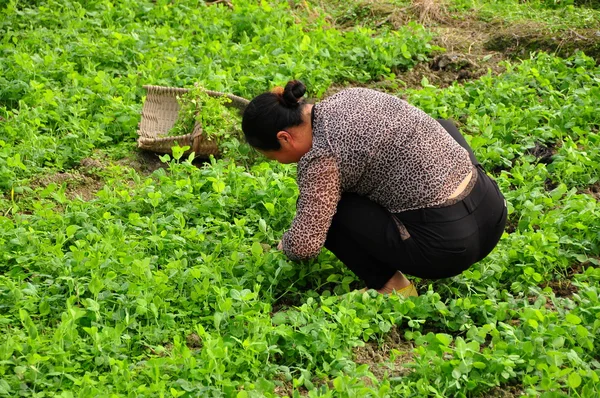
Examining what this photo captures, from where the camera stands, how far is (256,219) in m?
5.00

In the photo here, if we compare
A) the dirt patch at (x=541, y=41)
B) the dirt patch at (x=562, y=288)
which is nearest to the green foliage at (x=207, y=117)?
the dirt patch at (x=562, y=288)

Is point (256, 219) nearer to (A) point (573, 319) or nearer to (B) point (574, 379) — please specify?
(A) point (573, 319)

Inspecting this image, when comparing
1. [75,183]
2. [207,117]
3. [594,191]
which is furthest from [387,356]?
[75,183]

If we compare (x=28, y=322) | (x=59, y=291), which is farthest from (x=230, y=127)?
(x=28, y=322)

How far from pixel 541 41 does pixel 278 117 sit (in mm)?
3991

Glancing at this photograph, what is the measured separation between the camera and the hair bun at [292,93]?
4.00 meters

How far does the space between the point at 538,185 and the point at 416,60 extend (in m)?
2.21

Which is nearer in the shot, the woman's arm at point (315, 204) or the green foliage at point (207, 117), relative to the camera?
the woman's arm at point (315, 204)

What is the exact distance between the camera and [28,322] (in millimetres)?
3883

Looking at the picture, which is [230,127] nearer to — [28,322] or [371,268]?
[371,268]

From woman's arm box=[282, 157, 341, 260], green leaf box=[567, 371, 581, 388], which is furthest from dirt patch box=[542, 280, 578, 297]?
woman's arm box=[282, 157, 341, 260]

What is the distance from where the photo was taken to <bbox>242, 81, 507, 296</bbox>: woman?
402cm

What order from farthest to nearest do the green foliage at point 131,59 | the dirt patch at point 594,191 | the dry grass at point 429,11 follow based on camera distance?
the dry grass at point 429,11
the green foliage at point 131,59
the dirt patch at point 594,191

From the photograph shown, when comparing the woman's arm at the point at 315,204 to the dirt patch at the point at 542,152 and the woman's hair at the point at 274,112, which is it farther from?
the dirt patch at the point at 542,152
